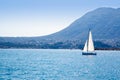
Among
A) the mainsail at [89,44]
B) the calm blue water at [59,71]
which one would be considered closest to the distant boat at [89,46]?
the mainsail at [89,44]

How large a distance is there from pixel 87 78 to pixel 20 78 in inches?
492

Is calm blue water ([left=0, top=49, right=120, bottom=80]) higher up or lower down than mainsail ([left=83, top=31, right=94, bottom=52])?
lower down

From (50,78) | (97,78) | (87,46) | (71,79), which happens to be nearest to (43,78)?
(50,78)

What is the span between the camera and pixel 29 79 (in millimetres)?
61438

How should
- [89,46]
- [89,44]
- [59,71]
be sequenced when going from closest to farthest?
[59,71] → [89,44] → [89,46]

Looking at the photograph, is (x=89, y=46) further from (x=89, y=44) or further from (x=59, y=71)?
(x=59, y=71)

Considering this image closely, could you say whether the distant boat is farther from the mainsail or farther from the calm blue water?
the calm blue water

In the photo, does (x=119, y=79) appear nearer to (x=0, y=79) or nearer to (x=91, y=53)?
(x=0, y=79)

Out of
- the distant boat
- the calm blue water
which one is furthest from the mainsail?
the calm blue water

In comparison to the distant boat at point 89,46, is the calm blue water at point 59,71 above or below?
below

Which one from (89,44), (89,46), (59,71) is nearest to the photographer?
Answer: (59,71)

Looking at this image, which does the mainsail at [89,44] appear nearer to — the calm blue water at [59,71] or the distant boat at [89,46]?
the distant boat at [89,46]

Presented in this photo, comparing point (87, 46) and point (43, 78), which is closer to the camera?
point (43, 78)

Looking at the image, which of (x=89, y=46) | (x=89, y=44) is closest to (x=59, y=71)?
(x=89, y=44)
